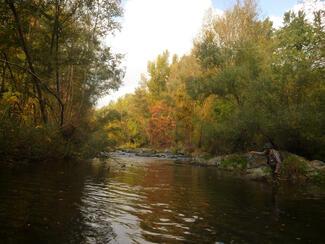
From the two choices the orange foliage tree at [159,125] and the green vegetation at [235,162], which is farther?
the orange foliage tree at [159,125]

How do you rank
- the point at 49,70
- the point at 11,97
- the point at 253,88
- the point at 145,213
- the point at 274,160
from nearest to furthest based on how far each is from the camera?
the point at 145,213 → the point at 11,97 → the point at 274,160 → the point at 49,70 → the point at 253,88

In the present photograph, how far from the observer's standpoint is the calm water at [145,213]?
7445 mm

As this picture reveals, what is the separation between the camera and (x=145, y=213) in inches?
389

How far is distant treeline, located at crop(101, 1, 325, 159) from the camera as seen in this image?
83.1ft

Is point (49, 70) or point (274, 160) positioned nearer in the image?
point (274, 160)

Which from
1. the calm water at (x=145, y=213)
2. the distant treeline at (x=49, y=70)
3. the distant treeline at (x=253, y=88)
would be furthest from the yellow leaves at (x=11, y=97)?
the distant treeline at (x=253, y=88)

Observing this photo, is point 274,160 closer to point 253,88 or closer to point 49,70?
point 253,88

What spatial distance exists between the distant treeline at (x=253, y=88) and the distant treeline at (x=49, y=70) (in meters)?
4.36

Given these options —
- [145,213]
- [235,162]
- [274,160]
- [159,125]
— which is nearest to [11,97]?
[145,213]

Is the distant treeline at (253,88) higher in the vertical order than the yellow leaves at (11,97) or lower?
higher

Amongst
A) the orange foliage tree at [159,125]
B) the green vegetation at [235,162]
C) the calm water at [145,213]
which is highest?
the orange foliage tree at [159,125]

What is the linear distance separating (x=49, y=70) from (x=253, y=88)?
16.3 m

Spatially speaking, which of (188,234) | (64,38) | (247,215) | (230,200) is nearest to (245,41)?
(64,38)

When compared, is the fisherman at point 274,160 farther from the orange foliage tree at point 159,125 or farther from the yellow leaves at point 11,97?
the orange foliage tree at point 159,125
